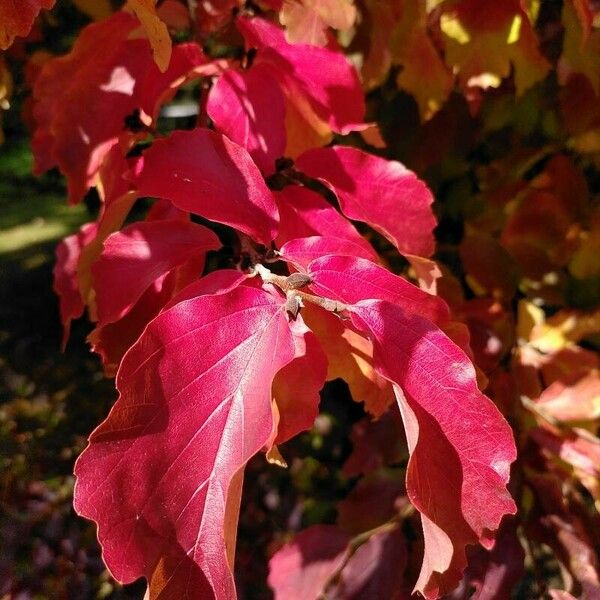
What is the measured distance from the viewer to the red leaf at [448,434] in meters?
0.60

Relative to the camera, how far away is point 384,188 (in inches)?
32.6

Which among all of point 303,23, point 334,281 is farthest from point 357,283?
point 303,23

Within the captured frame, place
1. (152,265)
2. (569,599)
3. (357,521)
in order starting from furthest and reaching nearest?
(357,521) < (569,599) < (152,265)

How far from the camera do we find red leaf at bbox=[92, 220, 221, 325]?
0.73 m

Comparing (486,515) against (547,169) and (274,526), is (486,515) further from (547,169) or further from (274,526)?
(274,526)

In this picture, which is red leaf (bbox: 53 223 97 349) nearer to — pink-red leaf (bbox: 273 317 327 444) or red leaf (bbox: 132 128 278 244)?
red leaf (bbox: 132 128 278 244)

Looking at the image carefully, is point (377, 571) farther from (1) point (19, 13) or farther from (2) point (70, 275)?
(1) point (19, 13)

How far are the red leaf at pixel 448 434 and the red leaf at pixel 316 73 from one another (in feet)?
1.16

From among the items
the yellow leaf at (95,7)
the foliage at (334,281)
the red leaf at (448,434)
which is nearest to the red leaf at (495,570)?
the foliage at (334,281)

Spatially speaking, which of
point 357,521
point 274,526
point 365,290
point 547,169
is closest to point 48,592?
point 274,526

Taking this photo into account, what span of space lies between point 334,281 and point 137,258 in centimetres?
22

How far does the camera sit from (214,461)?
598 mm

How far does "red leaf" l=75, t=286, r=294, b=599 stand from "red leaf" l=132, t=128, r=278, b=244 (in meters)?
0.13

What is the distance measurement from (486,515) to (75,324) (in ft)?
7.72
